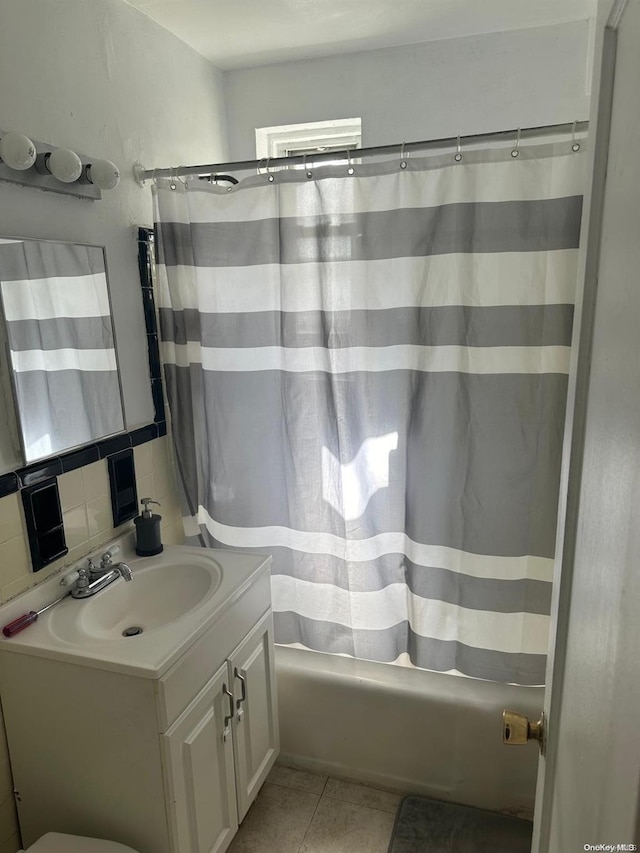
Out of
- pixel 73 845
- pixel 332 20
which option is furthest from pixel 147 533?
pixel 332 20

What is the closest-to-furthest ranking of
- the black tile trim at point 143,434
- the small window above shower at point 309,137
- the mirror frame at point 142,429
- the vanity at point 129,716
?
the vanity at point 129,716 → the mirror frame at point 142,429 → the black tile trim at point 143,434 → the small window above shower at point 309,137

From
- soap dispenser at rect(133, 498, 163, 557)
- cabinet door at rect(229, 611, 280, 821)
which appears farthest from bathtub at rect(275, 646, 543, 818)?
soap dispenser at rect(133, 498, 163, 557)

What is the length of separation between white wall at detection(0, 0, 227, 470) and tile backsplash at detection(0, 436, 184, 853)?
0.62 feet

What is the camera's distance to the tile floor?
178 cm

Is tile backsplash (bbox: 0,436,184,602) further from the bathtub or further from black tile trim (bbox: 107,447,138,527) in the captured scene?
the bathtub

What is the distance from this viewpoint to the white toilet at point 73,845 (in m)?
1.31

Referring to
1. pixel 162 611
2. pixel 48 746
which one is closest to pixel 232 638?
pixel 162 611

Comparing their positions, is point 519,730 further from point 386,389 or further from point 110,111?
point 110,111

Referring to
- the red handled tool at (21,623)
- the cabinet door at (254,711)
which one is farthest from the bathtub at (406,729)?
the red handled tool at (21,623)

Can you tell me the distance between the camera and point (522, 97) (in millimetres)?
1991

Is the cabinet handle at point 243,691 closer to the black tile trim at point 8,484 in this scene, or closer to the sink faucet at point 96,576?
the sink faucet at point 96,576

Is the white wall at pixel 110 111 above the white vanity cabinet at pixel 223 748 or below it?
above

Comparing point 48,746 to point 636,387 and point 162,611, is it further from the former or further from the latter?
point 636,387

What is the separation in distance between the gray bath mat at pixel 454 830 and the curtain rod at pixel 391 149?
202 centimetres
